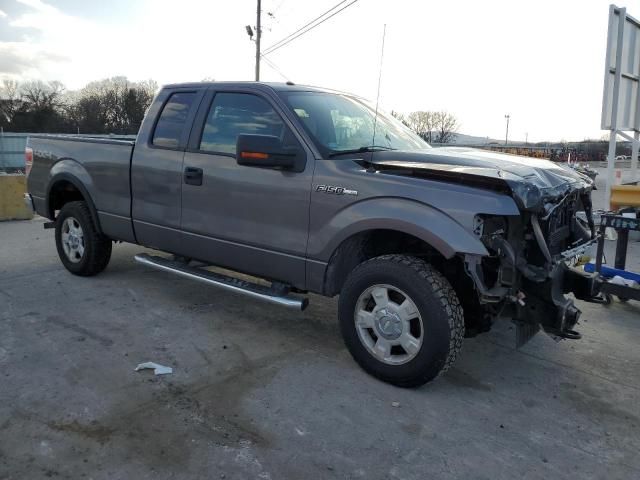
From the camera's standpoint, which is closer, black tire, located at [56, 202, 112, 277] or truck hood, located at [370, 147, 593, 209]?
truck hood, located at [370, 147, 593, 209]

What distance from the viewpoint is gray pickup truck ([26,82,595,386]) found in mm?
3305

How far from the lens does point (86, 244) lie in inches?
223

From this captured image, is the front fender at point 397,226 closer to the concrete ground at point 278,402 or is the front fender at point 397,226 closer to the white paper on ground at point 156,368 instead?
the concrete ground at point 278,402

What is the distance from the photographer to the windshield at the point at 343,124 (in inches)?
160

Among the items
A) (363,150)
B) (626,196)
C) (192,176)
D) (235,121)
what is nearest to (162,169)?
(192,176)

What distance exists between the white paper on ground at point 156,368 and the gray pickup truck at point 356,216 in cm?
83

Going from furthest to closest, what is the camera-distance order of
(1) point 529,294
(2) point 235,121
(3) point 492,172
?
(2) point 235,121 → (1) point 529,294 → (3) point 492,172

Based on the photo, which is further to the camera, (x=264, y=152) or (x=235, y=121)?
(x=235, y=121)

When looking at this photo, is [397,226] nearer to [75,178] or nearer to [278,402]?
[278,402]

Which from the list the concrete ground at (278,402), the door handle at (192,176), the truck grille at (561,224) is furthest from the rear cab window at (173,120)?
the truck grille at (561,224)

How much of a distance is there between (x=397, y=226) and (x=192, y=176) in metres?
1.92

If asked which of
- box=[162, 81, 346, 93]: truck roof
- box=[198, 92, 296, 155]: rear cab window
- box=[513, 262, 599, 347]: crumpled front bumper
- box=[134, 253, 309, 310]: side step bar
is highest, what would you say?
box=[162, 81, 346, 93]: truck roof

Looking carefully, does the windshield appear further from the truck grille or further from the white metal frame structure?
the white metal frame structure

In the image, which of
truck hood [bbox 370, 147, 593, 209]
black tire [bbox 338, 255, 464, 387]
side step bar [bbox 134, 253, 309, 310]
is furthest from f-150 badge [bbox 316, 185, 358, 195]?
side step bar [bbox 134, 253, 309, 310]
